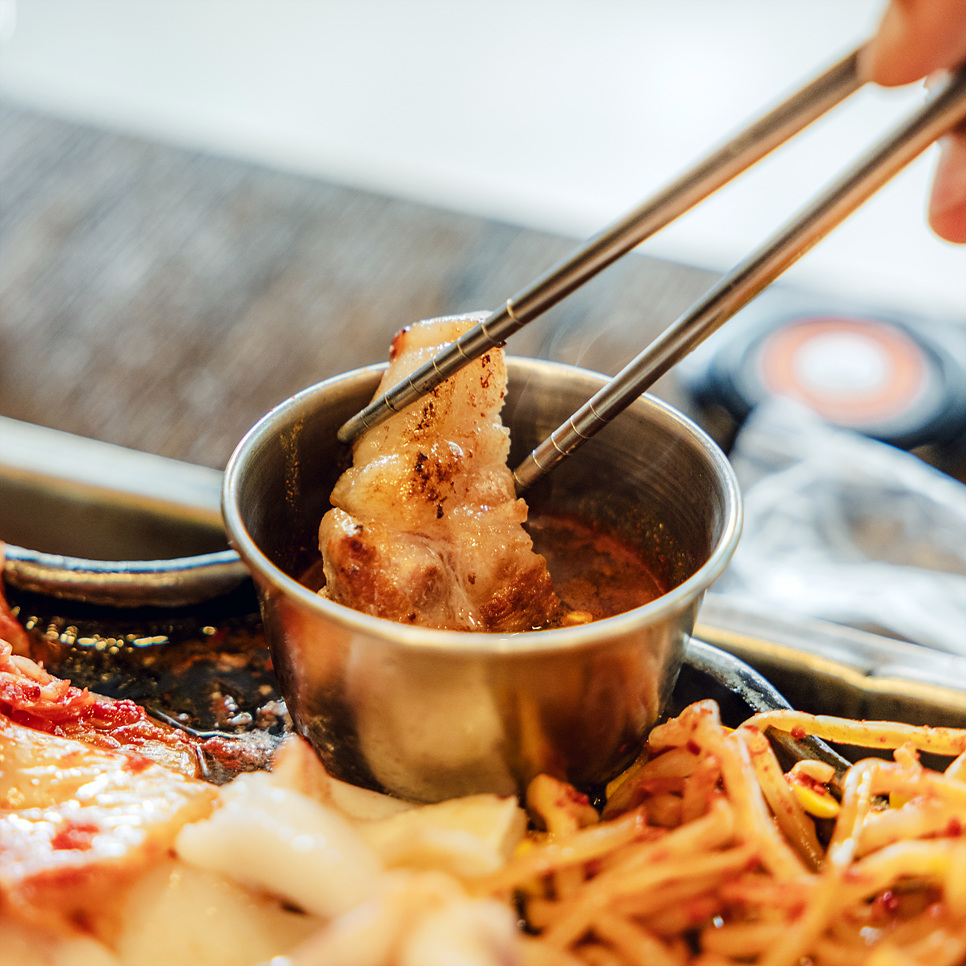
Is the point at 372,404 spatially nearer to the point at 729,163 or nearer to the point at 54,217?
the point at 729,163

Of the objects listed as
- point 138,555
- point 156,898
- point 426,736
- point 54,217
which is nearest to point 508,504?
point 426,736

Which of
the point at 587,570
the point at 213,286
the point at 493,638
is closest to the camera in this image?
the point at 493,638

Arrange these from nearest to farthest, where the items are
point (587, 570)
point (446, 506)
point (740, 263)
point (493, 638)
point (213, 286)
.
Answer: point (493, 638) → point (740, 263) → point (446, 506) → point (587, 570) → point (213, 286)

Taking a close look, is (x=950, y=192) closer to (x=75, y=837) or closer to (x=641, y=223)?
(x=641, y=223)

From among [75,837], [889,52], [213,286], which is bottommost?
[213,286]

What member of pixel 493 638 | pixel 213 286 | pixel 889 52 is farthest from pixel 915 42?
pixel 213 286

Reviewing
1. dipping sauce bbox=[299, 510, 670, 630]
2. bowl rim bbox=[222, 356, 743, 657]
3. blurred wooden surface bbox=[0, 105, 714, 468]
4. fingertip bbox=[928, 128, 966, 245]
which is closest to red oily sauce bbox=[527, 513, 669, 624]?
dipping sauce bbox=[299, 510, 670, 630]

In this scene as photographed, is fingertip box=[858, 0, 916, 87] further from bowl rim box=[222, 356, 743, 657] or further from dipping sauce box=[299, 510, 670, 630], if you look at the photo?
dipping sauce box=[299, 510, 670, 630]
